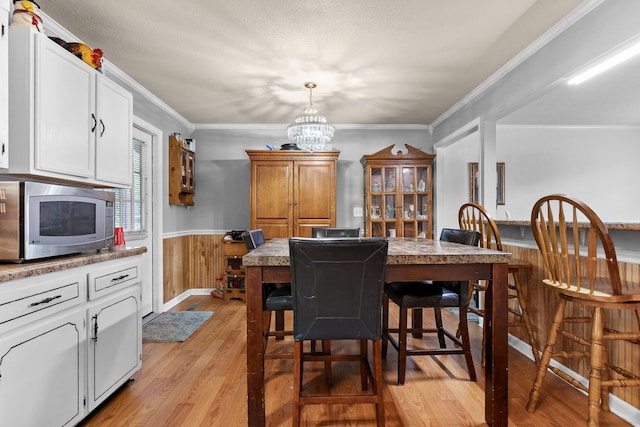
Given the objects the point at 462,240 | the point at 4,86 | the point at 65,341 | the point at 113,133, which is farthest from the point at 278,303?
the point at 4,86

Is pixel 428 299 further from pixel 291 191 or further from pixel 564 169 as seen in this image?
pixel 564 169

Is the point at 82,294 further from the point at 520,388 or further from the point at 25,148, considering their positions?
the point at 520,388

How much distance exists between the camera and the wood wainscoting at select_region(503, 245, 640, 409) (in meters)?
1.73

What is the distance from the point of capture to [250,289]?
151cm

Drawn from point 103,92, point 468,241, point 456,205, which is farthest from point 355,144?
point 103,92

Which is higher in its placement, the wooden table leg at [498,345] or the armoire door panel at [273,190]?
the armoire door panel at [273,190]

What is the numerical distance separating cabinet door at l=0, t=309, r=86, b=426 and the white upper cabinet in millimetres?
748

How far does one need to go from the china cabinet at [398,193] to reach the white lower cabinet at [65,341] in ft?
9.79

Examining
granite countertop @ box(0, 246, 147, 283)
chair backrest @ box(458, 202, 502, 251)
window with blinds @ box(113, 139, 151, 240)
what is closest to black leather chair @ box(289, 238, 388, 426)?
granite countertop @ box(0, 246, 147, 283)

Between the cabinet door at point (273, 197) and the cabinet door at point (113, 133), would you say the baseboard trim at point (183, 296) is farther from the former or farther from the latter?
the cabinet door at point (113, 133)

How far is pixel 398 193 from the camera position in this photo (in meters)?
4.30

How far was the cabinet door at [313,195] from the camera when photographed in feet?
13.7

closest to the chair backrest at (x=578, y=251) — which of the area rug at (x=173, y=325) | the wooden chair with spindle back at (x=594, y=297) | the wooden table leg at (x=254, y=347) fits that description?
the wooden chair with spindle back at (x=594, y=297)

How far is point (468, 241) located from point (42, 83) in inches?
97.8
